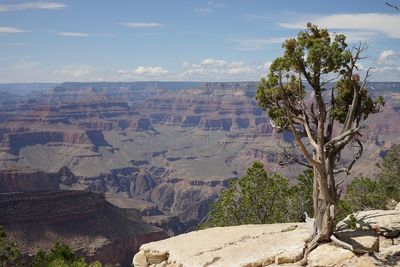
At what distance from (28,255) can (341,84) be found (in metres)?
104

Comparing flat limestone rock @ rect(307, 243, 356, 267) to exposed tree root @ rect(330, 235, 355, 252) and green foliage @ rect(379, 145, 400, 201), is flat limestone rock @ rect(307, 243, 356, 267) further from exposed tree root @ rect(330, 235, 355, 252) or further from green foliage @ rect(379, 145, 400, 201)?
green foliage @ rect(379, 145, 400, 201)

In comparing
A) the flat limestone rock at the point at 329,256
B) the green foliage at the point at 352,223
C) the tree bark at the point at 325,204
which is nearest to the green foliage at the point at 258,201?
the green foliage at the point at 352,223

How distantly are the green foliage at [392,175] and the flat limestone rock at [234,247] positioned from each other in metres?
29.3

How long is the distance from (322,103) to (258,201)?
18.5 meters

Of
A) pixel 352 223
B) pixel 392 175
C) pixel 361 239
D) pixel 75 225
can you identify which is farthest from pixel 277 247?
pixel 75 225

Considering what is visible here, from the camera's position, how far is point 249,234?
26.7m

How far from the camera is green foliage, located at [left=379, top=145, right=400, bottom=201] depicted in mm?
52531

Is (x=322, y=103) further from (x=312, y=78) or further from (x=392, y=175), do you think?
(x=392, y=175)

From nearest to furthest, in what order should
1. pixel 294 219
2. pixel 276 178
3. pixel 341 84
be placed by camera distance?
pixel 341 84
pixel 294 219
pixel 276 178

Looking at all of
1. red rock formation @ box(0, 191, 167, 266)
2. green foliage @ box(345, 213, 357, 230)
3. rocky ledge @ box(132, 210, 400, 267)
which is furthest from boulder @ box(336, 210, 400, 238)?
red rock formation @ box(0, 191, 167, 266)

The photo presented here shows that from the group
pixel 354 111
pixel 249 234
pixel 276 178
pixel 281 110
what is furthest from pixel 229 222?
Answer: pixel 354 111

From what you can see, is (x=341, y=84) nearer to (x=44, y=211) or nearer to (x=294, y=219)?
(x=294, y=219)

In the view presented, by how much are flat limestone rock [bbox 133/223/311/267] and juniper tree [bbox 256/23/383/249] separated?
1.74 m

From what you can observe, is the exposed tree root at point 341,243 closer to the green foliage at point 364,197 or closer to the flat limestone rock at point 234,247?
the flat limestone rock at point 234,247
